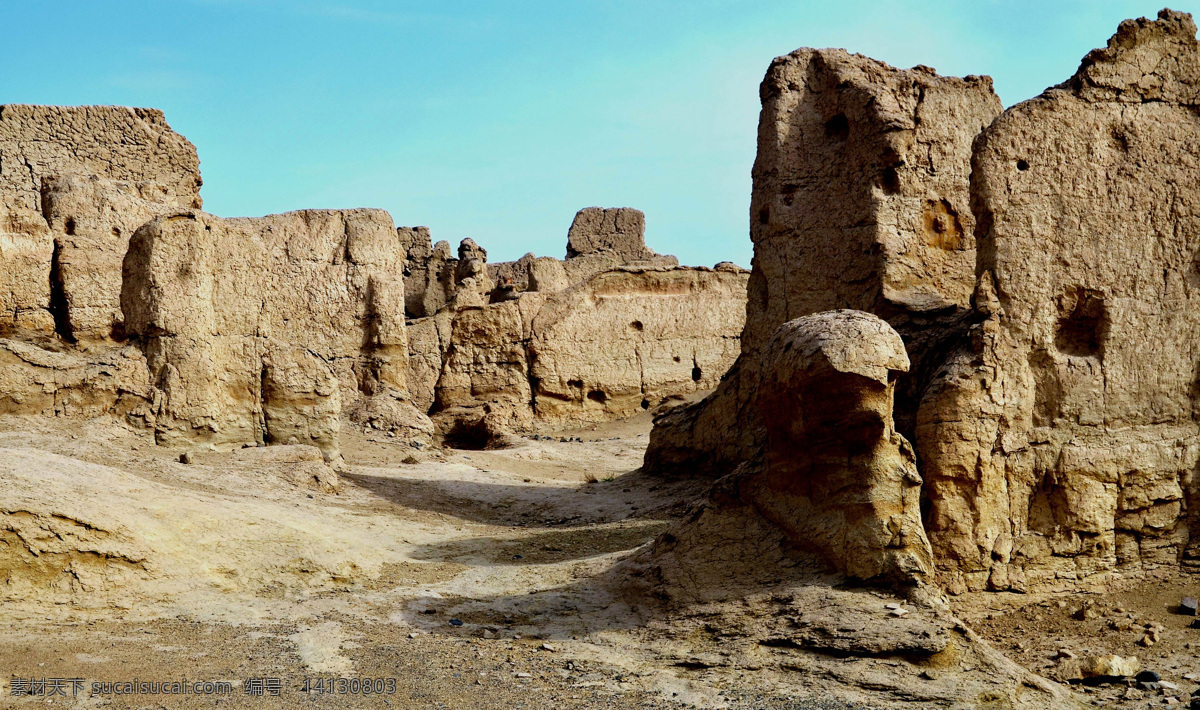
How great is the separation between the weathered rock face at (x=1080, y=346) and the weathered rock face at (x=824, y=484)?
0.92 m

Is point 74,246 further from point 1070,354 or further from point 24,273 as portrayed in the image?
point 1070,354

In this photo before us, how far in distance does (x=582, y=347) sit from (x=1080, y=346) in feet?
41.4

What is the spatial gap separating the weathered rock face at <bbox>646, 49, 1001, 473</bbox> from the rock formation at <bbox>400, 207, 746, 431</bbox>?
7.12 meters

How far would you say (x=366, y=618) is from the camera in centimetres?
811

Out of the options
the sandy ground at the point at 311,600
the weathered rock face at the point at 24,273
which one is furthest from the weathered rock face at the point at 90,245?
the sandy ground at the point at 311,600

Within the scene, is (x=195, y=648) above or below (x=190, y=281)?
below

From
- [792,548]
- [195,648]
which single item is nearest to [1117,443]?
[792,548]

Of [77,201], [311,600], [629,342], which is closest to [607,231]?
[629,342]

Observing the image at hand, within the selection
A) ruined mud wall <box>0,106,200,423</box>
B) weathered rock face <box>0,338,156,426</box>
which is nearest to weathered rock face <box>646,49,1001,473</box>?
weathered rock face <box>0,338,156,426</box>

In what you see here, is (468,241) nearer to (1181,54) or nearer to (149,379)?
(149,379)

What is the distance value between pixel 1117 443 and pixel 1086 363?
62 centimetres

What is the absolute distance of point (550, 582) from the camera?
30.3 feet

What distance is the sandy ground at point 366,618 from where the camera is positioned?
21.7ft

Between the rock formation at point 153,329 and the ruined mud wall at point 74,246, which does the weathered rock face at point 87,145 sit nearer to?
the ruined mud wall at point 74,246
